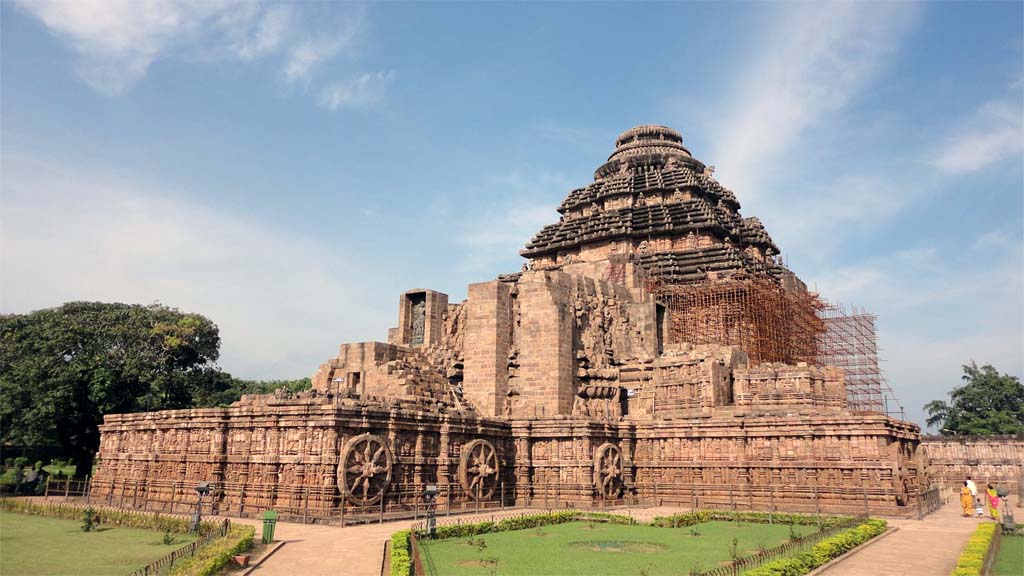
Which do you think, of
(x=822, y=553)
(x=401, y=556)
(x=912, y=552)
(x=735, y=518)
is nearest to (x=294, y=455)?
(x=401, y=556)

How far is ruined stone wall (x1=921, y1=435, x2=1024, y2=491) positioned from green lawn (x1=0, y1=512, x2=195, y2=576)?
45220mm

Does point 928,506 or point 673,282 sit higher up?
point 673,282

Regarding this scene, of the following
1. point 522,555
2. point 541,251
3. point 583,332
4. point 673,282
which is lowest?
point 522,555

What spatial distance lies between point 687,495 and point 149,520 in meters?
22.7

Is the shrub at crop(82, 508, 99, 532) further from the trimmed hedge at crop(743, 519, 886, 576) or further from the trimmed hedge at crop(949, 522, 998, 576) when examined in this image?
the trimmed hedge at crop(949, 522, 998, 576)

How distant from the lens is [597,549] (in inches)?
799

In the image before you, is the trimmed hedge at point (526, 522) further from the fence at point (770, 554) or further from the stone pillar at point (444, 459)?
the fence at point (770, 554)

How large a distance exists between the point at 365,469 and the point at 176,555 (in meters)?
9.21

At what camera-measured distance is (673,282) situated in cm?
5134

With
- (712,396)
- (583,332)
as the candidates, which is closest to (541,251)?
(583,332)

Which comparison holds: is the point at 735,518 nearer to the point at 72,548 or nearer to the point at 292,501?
the point at 292,501

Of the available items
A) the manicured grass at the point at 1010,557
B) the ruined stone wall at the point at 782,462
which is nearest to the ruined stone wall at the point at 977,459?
the ruined stone wall at the point at 782,462

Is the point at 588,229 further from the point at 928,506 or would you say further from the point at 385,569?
the point at 385,569

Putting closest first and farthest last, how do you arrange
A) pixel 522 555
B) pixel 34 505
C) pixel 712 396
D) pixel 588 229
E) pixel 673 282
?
pixel 522 555 → pixel 34 505 → pixel 712 396 → pixel 673 282 → pixel 588 229
